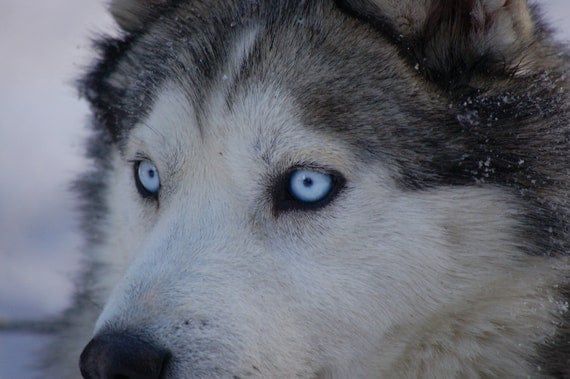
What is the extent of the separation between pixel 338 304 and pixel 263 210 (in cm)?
32

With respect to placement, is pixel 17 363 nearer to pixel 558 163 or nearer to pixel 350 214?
pixel 350 214

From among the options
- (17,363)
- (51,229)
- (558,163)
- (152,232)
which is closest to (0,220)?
(51,229)

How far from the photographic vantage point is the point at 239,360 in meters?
2.24

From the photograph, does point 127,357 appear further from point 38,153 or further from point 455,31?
point 38,153

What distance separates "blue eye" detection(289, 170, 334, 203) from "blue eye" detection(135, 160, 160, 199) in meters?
0.49

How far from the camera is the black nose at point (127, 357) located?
2.15m

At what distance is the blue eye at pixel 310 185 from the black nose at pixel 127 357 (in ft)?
1.84

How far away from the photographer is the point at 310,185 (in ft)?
7.93

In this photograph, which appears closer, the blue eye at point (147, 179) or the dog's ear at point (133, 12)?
the blue eye at point (147, 179)

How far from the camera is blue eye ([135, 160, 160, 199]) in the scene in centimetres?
274

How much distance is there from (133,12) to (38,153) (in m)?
2.84

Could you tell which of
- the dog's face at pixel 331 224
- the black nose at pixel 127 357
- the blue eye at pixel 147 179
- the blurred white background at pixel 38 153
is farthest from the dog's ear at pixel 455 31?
the blurred white background at pixel 38 153

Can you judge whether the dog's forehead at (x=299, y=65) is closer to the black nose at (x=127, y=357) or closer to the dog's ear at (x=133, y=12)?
the dog's ear at (x=133, y=12)

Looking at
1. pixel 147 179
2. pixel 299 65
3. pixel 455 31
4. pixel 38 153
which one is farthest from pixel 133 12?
pixel 38 153
